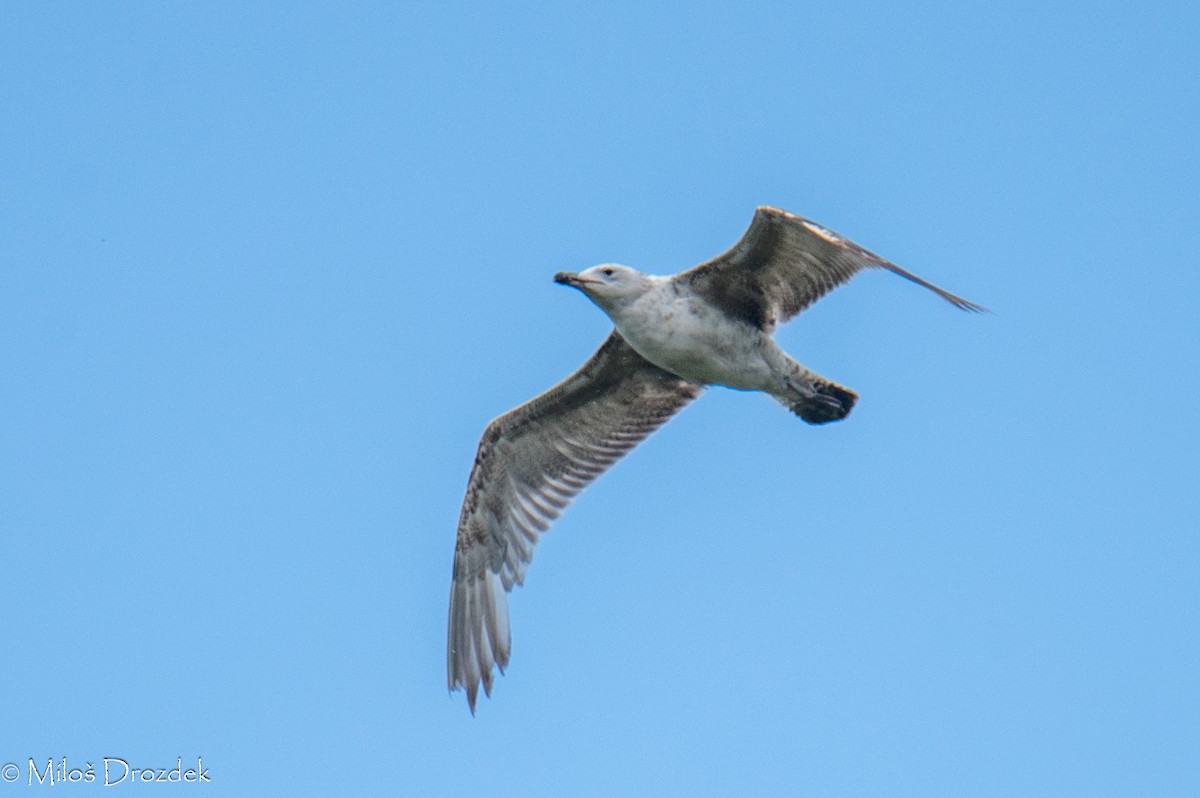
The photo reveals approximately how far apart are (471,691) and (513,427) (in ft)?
7.52

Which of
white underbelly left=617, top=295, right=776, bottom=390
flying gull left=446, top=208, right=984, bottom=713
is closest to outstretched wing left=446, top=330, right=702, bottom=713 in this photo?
flying gull left=446, top=208, right=984, bottom=713

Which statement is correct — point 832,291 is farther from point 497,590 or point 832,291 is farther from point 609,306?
point 497,590

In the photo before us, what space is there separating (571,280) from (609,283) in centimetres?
31

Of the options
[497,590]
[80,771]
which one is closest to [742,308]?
[497,590]

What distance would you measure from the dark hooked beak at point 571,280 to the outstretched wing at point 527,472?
107 centimetres

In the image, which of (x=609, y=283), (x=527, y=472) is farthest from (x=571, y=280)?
(x=527, y=472)

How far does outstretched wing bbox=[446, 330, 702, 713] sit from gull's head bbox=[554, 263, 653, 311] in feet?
3.58

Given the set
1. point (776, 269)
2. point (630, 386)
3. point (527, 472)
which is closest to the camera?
point (776, 269)

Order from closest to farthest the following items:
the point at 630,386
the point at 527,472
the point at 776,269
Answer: the point at 776,269 < the point at 630,386 < the point at 527,472

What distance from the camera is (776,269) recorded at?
1180cm

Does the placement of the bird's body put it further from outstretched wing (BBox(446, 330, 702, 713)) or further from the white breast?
outstretched wing (BBox(446, 330, 702, 713))

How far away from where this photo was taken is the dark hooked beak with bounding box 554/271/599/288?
39.4 feet

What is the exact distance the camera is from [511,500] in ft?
44.9

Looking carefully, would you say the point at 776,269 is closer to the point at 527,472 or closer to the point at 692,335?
the point at 692,335
